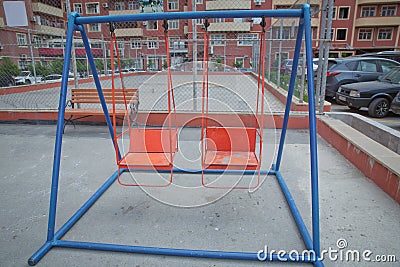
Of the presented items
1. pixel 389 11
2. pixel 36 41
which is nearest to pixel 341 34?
pixel 389 11

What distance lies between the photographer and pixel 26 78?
9.80 metres

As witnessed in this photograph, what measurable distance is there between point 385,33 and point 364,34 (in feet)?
6.57

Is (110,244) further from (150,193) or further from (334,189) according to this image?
(334,189)

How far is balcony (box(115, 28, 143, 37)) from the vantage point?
83.9 feet

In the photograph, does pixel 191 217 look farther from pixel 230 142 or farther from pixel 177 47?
pixel 177 47

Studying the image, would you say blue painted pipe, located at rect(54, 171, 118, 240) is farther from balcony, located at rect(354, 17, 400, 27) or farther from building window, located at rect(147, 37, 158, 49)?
balcony, located at rect(354, 17, 400, 27)

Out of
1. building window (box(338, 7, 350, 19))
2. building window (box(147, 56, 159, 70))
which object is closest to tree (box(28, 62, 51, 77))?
building window (box(147, 56, 159, 70))

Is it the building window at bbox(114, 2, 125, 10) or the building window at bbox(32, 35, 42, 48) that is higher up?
the building window at bbox(114, 2, 125, 10)

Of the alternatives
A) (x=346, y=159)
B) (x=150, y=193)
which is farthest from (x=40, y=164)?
(x=346, y=159)

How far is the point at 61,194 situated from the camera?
2787mm

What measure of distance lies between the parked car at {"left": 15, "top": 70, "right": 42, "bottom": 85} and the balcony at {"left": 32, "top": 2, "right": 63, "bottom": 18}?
13.6 m

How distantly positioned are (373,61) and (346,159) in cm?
648

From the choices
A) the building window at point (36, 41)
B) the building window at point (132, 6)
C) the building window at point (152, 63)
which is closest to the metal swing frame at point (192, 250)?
the building window at point (36, 41)

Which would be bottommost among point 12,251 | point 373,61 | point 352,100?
point 12,251
